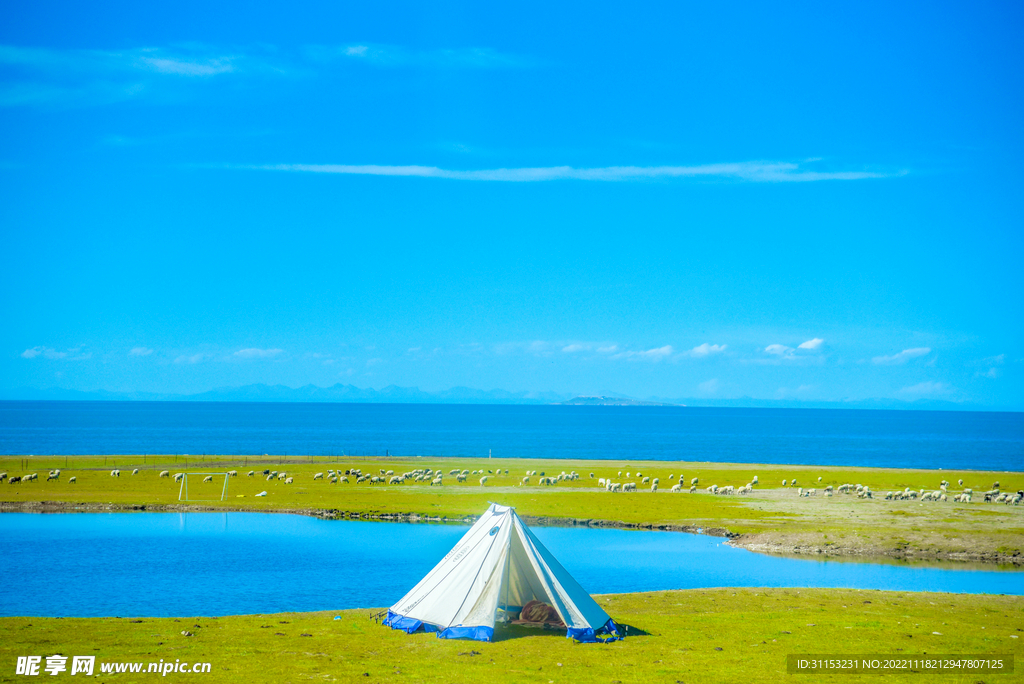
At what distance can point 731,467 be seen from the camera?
9994cm

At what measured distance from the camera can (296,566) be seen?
35.5 meters

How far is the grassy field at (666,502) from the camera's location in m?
42.2

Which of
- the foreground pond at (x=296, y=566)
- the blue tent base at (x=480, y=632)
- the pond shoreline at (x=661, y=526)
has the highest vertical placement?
the blue tent base at (x=480, y=632)

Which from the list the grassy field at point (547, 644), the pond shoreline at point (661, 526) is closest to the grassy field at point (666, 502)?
the pond shoreline at point (661, 526)

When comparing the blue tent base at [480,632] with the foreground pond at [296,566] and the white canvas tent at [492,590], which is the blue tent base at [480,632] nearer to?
the white canvas tent at [492,590]

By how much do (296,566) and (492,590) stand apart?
1777cm

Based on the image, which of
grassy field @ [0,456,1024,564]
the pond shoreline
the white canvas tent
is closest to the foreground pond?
the pond shoreline

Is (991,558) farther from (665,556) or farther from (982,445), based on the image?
(982,445)

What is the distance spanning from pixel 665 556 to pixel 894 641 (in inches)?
764

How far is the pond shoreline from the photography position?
3959cm

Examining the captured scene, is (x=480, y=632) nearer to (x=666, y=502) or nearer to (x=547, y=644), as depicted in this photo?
(x=547, y=644)

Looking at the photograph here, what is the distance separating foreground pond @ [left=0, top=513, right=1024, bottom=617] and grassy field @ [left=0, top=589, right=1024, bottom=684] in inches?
242

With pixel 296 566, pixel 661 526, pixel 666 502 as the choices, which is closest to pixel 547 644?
pixel 296 566

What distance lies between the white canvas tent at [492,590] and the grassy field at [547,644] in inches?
20.2
